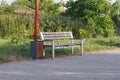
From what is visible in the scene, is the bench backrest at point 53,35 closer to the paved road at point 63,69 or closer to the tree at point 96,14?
the paved road at point 63,69

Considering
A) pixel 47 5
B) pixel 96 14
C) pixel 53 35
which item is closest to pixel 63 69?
pixel 53 35

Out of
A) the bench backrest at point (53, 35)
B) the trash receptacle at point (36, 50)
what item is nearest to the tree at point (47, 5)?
the bench backrest at point (53, 35)

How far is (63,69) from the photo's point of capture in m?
10.8

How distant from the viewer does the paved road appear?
9453 millimetres

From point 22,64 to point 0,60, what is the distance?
2.39 ft

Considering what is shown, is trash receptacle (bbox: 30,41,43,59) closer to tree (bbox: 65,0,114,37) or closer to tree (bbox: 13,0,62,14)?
tree (bbox: 65,0,114,37)

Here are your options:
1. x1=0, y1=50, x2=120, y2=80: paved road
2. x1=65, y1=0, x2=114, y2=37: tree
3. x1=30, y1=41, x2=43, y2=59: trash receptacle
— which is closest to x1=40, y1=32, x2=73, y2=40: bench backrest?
Result: x1=30, y1=41, x2=43, y2=59: trash receptacle

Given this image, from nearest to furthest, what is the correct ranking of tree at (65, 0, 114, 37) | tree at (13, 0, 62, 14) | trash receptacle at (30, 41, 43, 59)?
trash receptacle at (30, 41, 43, 59)
tree at (65, 0, 114, 37)
tree at (13, 0, 62, 14)

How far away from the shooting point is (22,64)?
1175cm

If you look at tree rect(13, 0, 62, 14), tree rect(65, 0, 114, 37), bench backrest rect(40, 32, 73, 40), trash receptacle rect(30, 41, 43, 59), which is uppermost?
tree rect(13, 0, 62, 14)

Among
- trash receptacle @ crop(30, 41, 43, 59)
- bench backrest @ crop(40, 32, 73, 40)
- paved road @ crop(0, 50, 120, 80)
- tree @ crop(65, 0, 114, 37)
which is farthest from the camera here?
tree @ crop(65, 0, 114, 37)

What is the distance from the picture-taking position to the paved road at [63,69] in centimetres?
945

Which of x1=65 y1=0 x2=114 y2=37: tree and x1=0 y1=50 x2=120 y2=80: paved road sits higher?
x1=65 y1=0 x2=114 y2=37: tree

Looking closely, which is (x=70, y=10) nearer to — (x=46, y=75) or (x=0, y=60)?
(x=0, y=60)
